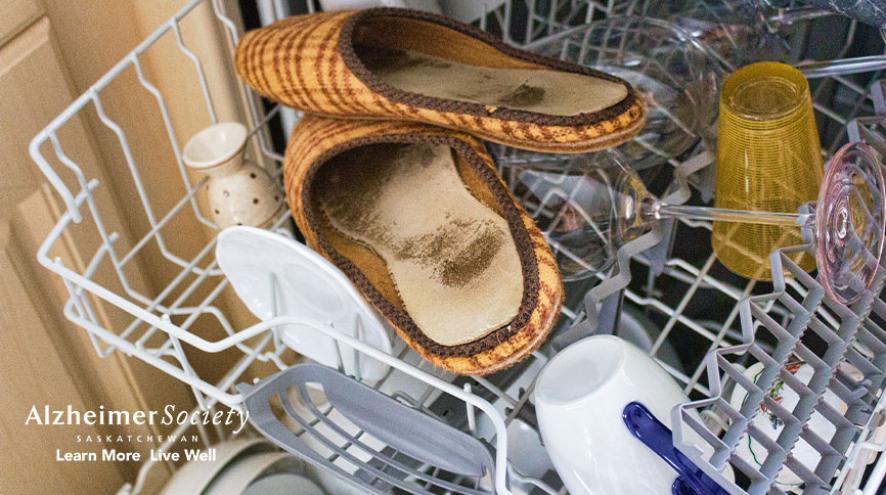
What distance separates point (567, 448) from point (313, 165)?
26 cm

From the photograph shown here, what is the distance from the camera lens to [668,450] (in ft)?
1.59

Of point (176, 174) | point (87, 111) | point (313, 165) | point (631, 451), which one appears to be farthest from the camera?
point (176, 174)

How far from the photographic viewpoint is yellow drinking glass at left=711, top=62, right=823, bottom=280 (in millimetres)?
630

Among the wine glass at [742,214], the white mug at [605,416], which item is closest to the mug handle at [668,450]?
the white mug at [605,416]

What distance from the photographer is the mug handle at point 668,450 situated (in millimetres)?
479

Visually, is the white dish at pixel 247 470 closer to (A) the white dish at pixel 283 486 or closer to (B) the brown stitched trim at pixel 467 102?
(A) the white dish at pixel 283 486

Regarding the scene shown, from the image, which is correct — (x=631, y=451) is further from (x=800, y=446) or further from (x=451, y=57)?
(x=451, y=57)

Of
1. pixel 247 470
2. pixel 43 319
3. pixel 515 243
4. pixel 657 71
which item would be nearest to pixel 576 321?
pixel 515 243

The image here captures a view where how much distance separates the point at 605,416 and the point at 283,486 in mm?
356

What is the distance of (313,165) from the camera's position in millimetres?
641

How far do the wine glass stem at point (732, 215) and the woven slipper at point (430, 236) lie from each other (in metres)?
0.09

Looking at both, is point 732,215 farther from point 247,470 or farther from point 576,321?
point 247,470

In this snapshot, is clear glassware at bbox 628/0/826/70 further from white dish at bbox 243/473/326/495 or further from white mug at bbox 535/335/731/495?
white dish at bbox 243/473/326/495

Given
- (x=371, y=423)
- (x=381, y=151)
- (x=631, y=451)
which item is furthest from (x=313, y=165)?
(x=631, y=451)
